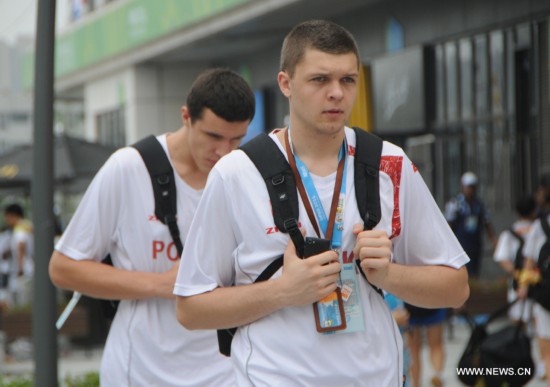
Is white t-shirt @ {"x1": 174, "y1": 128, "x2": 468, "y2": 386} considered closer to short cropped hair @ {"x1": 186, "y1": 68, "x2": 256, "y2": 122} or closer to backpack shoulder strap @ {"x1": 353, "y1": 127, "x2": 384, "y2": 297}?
backpack shoulder strap @ {"x1": 353, "y1": 127, "x2": 384, "y2": 297}

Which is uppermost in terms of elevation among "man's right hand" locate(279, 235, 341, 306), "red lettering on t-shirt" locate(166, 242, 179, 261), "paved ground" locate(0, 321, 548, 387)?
"red lettering on t-shirt" locate(166, 242, 179, 261)

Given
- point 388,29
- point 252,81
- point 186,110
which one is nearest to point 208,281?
point 186,110

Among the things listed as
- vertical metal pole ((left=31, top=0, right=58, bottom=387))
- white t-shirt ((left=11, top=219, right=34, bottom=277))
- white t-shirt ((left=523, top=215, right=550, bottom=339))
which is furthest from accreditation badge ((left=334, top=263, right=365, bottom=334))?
white t-shirt ((left=11, top=219, right=34, bottom=277))

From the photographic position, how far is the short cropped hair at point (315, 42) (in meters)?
3.37

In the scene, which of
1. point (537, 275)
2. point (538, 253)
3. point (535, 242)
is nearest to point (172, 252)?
point (537, 275)

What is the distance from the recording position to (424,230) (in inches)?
139

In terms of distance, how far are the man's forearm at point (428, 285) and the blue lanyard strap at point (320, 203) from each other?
0.66 ft

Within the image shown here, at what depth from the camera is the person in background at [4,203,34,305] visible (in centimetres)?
1717

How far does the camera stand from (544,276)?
384 inches

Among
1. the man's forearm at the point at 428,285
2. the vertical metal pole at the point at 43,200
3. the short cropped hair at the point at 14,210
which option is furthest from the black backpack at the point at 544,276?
the short cropped hair at the point at 14,210

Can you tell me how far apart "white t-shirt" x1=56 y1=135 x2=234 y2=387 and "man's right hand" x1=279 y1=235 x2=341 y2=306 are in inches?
60.9

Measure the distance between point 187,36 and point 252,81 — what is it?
11.2 feet

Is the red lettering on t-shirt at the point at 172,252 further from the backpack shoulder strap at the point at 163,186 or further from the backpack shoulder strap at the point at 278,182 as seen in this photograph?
the backpack shoulder strap at the point at 278,182

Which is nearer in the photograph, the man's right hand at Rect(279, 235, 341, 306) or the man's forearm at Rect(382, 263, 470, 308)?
the man's right hand at Rect(279, 235, 341, 306)
